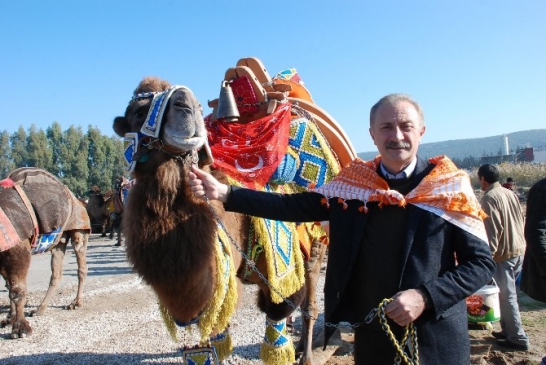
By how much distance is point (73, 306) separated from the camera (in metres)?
6.94

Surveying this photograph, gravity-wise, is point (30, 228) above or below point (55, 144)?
below

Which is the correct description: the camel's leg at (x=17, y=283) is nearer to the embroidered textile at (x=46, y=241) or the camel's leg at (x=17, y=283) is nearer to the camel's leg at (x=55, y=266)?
the embroidered textile at (x=46, y=241)

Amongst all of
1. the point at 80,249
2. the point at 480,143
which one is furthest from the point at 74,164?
the point at 480,143

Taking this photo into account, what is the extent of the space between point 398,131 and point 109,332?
5.19 m

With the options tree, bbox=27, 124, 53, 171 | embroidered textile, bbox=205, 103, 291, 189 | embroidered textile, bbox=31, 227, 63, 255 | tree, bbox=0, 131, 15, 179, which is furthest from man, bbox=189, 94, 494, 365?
tree, bbox=0, 131, 15, 179

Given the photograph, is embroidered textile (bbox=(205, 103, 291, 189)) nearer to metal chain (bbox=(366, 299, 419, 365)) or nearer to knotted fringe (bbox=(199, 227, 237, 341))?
knotted fringe (bbox=(199, 227, 237, 341))

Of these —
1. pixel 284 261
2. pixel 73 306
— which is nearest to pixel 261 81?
pixel 284 261

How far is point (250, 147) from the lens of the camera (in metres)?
3.42

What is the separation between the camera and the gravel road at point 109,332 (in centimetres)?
482

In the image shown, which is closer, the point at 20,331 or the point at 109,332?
the point at 20,331

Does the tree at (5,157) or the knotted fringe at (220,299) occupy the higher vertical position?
the tree at (5,157)

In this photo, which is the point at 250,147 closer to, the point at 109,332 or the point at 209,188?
the point at 209,188

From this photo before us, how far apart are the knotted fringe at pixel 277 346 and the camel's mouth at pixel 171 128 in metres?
2.00

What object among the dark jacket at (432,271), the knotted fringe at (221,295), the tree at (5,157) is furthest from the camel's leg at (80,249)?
the tree at (5,157)
